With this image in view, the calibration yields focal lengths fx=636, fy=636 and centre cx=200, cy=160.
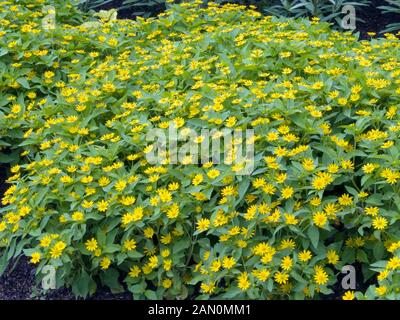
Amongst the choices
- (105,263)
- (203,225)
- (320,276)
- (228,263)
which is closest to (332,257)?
(320,276)

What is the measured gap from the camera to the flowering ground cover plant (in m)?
2.65

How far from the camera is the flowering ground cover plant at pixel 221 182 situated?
2650mm

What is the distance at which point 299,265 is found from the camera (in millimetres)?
2598

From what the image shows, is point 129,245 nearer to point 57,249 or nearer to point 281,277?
point 57,249

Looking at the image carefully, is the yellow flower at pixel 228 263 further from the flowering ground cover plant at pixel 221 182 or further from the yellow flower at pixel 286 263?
Result: the yellow flower at pixel 286 263

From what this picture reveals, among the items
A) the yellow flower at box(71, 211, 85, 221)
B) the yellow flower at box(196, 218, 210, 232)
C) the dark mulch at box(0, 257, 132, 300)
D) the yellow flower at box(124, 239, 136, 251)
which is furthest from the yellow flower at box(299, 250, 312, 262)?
the yellow flower at box(71, 211, 85, 221)

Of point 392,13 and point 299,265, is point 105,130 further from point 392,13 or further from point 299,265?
point 392,13

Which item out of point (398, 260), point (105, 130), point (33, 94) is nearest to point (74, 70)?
point (33, 94)

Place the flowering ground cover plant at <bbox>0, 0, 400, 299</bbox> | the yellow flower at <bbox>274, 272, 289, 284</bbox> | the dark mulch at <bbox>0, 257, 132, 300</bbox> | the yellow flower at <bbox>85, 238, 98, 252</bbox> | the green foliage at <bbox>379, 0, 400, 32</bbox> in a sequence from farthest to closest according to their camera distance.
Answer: the green foliage at <bbox>379, 0, 400, 32</bbox>
the dark mulch at <bbox>0, 257, 132, 300</bbox>
the yellow flower at <bbox>85, 238, 98, 252</bbox>
the flowering ground cover plant at <bbox>0, 0, 400, 299</bbox>
the yellow flower at <bbox>274, 272, 289, 284</bbox>

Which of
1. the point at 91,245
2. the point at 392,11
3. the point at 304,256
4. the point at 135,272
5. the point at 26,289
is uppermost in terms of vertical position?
the point at 304,256

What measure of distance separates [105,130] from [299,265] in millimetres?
1344

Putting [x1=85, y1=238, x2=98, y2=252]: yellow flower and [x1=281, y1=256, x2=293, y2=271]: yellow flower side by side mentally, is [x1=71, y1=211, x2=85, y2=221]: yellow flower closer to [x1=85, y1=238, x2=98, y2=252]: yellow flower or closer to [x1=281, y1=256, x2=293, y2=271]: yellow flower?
[x1=85, y1=238, x2=98, y2=252]: yellow flower

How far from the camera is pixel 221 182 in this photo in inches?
111

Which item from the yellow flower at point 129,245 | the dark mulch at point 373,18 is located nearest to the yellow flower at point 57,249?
the yellow flower at point 129,245
